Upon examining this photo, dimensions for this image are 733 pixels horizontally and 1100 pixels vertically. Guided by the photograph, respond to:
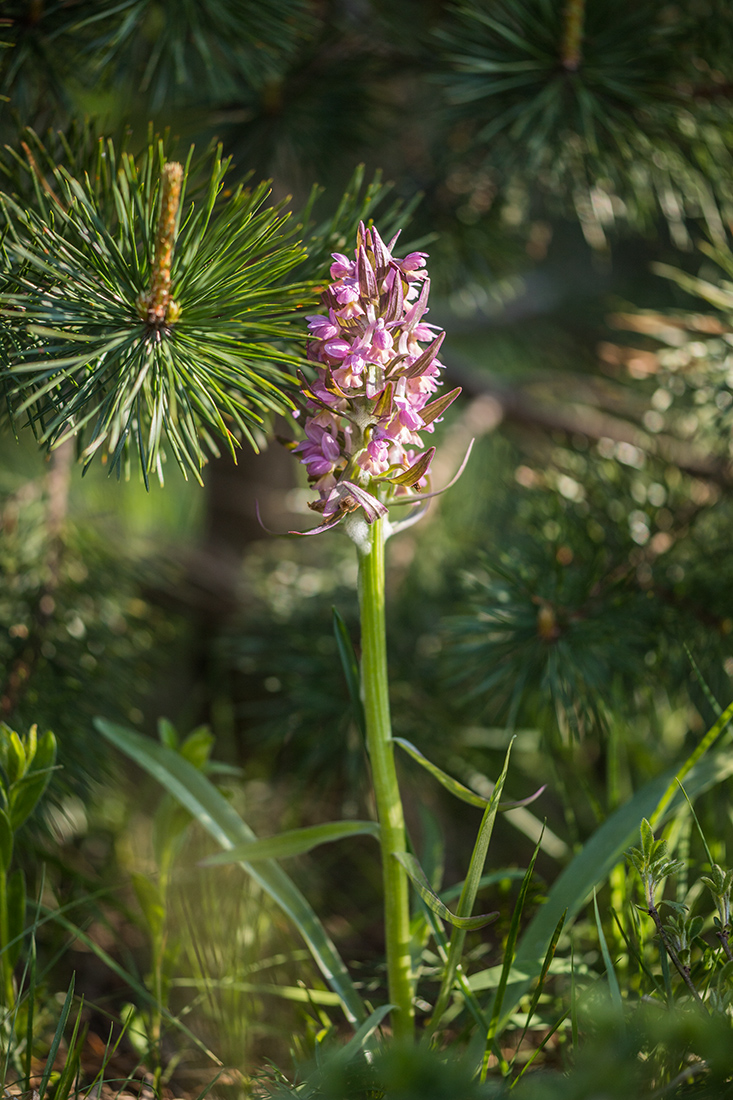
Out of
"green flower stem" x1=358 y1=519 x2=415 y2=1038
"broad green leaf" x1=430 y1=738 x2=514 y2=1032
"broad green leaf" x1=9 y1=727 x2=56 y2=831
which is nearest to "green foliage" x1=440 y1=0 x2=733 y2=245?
"green flower stem" x1=358 y1=519 x2=415 y2=1038

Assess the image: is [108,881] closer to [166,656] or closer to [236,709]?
[166,656]

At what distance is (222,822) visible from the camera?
704 mm

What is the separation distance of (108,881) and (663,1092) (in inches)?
32.2

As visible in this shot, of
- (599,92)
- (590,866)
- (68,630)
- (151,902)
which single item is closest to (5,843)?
(151,902)

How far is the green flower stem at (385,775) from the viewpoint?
24.0 inches

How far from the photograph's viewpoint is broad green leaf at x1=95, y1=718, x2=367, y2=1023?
0.67 metres

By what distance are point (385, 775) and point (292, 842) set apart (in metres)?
0.11

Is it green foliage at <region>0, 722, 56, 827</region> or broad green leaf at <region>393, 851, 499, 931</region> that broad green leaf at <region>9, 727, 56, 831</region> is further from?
broad green leaf at <region>393, 851, 499, 931</region>

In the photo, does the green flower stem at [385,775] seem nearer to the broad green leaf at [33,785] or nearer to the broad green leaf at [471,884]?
the broad green leaf at [471,884]

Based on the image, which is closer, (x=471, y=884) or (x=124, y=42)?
(x=471, y=884)

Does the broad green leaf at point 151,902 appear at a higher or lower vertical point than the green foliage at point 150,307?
lower

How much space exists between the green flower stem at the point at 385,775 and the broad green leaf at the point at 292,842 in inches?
0.9

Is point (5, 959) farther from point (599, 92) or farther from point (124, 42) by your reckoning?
point (599, 92)

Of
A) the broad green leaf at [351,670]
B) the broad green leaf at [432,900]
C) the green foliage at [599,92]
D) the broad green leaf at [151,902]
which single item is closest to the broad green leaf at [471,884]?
the broad green leaf at [432,900]
